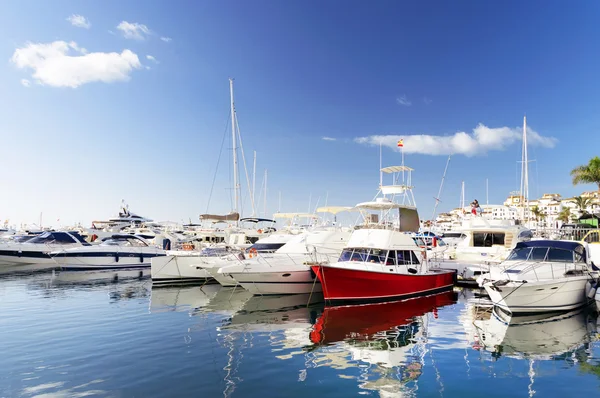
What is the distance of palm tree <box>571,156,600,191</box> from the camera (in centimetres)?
4341

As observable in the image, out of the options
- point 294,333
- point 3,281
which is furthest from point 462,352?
point 3,281

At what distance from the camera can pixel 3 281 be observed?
23969 mm

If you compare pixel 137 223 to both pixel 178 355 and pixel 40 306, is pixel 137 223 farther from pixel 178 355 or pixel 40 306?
pixel 178 355

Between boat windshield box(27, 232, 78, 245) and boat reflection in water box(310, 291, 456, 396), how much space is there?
29467mm

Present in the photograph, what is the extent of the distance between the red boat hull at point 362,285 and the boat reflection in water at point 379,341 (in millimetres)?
420

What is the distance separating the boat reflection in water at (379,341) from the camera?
27.9 ft

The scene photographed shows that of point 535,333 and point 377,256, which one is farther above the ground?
point 377,256

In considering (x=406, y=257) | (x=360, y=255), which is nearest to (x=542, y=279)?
(x=406, y=257)

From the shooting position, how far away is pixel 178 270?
76.6 ft

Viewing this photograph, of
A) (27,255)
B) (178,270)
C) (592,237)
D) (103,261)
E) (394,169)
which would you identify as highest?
(394,169)

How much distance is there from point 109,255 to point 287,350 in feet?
82.8

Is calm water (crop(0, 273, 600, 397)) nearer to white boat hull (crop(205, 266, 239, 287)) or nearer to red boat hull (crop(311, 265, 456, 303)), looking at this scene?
red boat hull (crop(311, 265, 456, 303))

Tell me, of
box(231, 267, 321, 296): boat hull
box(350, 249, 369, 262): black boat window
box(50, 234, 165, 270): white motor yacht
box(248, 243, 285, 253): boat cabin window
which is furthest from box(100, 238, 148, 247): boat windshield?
box(350, 249, 369, 262): black boat window

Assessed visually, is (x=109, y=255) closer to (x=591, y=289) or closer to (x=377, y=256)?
(x=377, y=256)
